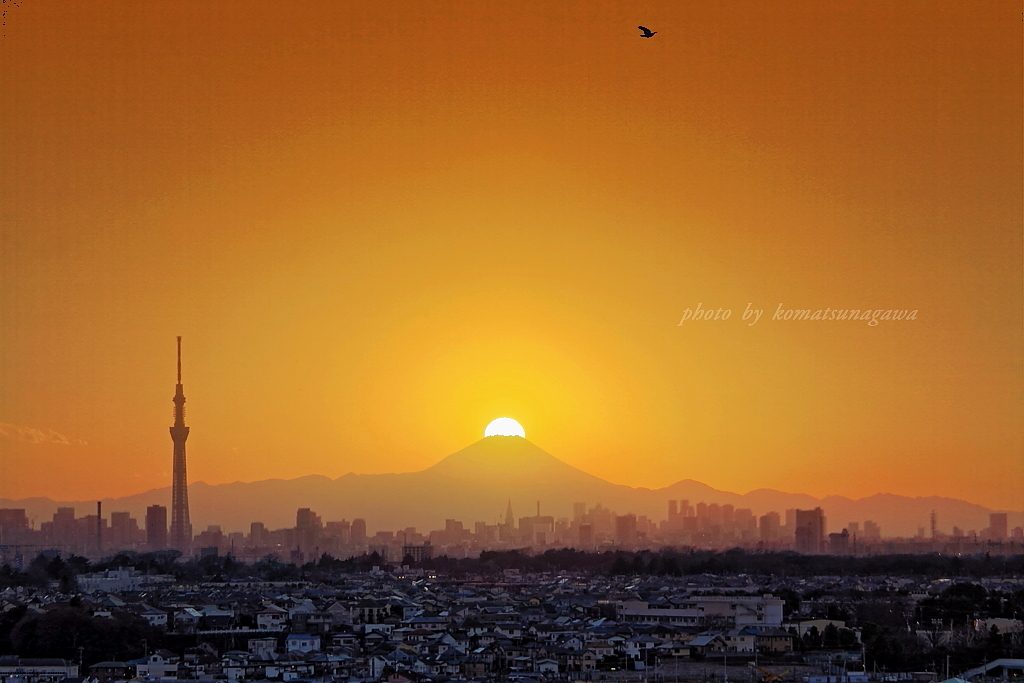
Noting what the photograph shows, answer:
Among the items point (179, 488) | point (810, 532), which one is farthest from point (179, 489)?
point (810, 532)

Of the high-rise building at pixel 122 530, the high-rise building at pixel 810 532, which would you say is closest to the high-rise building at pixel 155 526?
the high-rise building at pixel 122 530

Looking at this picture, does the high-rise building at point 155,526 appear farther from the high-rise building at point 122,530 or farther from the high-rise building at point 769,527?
the high-rise building at point 769,527

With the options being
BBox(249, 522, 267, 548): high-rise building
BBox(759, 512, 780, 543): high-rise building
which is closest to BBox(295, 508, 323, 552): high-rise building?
BBox(249, 522, 267, 548): high-rise building

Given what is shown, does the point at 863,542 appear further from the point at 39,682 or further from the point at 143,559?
the point at 39,682

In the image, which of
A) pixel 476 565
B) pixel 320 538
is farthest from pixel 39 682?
pixel 320 538

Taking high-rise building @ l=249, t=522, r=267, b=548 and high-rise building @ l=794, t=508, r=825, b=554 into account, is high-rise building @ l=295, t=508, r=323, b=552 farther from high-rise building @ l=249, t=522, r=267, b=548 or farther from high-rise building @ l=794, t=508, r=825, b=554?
high-rise building @ l=794, t=508, r=825, b=554

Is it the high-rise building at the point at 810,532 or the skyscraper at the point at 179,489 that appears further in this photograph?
the high-rise building at the point at 810,532

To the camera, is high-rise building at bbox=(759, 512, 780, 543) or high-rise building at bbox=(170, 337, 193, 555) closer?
high-rise building at bbox=(170, 337, 193, 555)
